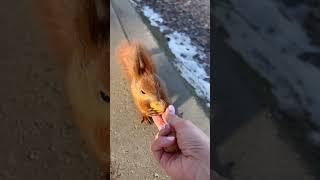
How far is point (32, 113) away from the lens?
2.55ft

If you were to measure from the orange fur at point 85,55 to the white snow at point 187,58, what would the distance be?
178 centimetres

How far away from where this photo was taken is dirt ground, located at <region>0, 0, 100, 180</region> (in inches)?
29.7

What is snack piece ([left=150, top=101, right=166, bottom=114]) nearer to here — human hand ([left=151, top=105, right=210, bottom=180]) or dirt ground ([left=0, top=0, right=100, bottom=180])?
human hand ([left=151, top=105, right=210, bottom=180])

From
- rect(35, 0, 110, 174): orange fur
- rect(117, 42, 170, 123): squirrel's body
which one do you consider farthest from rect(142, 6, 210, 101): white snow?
rect(35, 0, 110, 174): orange fur

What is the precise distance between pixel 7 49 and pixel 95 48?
12cm

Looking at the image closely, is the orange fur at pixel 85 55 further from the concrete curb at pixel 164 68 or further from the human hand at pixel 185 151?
the concrete curb at pixel 164 68

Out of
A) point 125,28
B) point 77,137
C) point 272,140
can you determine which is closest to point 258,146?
point 272,140

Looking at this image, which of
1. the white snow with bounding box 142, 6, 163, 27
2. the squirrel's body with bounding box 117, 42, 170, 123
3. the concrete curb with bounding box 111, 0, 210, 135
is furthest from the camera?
the white snow with bounding box 142, 6, 163, 27

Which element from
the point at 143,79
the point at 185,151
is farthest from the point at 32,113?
the point at 143,79

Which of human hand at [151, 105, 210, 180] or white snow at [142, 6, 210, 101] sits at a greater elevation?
human hand at [151, 105, 210, 180]

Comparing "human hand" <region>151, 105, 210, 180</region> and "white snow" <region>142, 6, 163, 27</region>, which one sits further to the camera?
"white snow" <region>142, 6, 163, 27</region>

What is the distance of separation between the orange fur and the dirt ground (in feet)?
0.04

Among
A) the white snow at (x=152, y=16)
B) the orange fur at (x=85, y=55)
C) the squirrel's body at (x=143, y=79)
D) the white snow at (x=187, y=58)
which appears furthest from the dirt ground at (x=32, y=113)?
the white snow at (x=152, y=16)

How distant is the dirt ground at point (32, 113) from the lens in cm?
75
